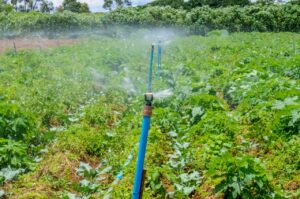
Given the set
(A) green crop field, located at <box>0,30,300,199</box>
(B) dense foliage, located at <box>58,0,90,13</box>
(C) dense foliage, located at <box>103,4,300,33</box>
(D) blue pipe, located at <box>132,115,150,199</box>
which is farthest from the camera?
(B) dense foliage, located at <box>58,0,90,13</box>

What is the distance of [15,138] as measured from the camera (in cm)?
602

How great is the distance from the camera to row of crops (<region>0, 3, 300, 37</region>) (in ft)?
119

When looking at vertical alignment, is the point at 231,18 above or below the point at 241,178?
above

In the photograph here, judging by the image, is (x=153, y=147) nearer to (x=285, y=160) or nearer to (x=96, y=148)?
(x=96, y=148)

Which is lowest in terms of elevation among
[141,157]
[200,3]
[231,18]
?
[141,157]

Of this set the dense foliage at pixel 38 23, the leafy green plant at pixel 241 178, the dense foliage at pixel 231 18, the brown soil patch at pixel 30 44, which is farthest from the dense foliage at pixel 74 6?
the leafy green plant at pixel 241 178

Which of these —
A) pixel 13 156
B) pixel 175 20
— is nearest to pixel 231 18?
pixel 175 20

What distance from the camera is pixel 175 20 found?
38.5 m

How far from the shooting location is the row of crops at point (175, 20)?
36.2 metres

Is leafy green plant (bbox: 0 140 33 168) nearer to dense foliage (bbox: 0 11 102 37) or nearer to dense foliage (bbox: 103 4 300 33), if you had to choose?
dense foliage (bbox: 103 4 300 33)

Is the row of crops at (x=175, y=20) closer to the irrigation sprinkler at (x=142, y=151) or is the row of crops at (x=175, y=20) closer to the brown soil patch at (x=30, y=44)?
the brown soil patch at (x=30, y=44)

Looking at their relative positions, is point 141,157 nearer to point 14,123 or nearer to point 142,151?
point 142,151

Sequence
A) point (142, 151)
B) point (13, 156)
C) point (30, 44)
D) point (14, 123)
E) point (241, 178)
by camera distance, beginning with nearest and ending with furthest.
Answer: point (142, 151)
point (241, 178)
point (13, 156)
point (14, 123)
point (30, 44)

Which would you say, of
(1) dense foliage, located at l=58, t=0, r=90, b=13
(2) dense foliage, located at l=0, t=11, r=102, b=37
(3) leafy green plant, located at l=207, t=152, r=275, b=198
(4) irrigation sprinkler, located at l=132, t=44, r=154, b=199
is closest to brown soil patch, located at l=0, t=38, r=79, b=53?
(2) dense foliage, located at l=0, t=11, r=102, b=37
